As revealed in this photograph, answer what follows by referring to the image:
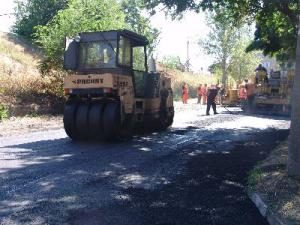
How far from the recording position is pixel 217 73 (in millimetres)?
55875

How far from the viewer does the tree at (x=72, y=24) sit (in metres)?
19.3

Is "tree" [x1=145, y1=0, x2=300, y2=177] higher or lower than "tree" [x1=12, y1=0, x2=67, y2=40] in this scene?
lower

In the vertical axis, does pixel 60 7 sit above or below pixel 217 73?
above

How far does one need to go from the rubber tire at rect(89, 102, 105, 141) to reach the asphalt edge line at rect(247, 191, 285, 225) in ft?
17.3

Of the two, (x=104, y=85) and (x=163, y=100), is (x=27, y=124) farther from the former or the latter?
(x=104, y=85)

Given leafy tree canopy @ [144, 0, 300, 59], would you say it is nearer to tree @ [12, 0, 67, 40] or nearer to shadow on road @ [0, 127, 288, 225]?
shadow on road @ [0, 127, 288, 225]

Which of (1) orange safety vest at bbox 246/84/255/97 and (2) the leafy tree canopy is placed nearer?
(2) the leafy tree canopy

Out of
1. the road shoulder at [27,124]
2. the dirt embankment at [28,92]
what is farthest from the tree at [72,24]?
the road shoulder at [27,124]

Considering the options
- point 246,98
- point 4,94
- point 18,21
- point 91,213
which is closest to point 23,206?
point 91,213

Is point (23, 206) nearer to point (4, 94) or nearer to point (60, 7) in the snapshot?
point (4, 94)

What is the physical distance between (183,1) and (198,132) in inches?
159

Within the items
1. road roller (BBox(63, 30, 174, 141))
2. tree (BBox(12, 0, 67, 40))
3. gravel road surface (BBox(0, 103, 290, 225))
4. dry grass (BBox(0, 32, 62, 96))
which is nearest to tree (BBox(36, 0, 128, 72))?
dry grass (BBox(0, 32, 62, 96))

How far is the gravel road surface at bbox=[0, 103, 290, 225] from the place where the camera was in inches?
206

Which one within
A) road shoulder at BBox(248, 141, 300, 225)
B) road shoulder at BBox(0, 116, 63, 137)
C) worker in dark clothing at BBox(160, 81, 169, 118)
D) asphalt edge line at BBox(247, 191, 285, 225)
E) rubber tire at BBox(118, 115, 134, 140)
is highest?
worker in dark clothing at BBox(160, 81, 169, 118)
